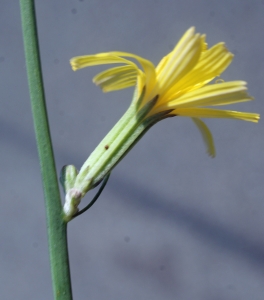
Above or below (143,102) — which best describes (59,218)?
below

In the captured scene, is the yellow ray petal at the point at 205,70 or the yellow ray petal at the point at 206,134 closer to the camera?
the yellow ray petal at the point at 205,70

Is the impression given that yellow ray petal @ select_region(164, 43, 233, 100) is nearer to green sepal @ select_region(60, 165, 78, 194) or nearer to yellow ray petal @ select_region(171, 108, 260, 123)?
yellow ray petal @ select_region(171, 108, 260, 123)

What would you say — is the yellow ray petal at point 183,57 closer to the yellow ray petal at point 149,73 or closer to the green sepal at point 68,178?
the yellow ray petal at point 149,73

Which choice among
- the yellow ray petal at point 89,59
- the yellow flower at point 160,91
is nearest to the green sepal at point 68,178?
the yellow flower at point 160,91

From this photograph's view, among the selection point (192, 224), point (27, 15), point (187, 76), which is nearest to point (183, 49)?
point (187, 76)

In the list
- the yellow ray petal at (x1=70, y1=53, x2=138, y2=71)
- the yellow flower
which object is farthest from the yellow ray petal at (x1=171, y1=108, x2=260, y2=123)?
the yellow ray petal at (x1=70, y1=53, x2=138, y2=71)

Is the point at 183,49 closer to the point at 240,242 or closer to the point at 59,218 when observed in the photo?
the point at 59,218
